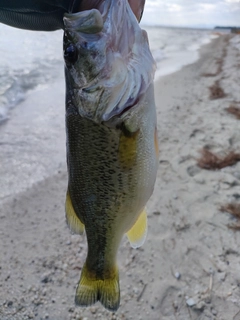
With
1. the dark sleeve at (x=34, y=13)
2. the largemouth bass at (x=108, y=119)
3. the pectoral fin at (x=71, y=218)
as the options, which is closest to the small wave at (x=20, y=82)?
the dark sleeve at (x=34, y=13)

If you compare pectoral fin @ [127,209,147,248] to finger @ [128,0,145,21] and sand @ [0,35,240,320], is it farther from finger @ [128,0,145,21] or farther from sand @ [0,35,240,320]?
finger @ [128,0,145,21]

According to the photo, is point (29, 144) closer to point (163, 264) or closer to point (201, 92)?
point (163, 264)

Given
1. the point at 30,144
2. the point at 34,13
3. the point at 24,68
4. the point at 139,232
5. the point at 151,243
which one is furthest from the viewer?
the point at 24,68

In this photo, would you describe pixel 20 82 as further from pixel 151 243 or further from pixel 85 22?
pixel 85 22

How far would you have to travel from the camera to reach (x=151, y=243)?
3674 millimetres

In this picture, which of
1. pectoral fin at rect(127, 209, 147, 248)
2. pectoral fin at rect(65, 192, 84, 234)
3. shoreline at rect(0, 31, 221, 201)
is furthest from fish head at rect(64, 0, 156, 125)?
shoreline at rect(0, 31, 221, 201)

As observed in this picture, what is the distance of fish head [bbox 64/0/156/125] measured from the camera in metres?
1.66

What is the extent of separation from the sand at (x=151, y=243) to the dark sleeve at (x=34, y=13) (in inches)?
89.5

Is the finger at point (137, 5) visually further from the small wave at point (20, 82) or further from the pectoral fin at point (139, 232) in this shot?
the small wave at point (20, 82)

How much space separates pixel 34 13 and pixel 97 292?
5.95 ft

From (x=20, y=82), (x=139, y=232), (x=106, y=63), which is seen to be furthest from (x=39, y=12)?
(x=20, y=82)

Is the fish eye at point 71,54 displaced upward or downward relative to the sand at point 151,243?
upward

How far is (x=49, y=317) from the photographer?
297 centimetres

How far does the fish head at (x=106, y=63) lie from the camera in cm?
166
